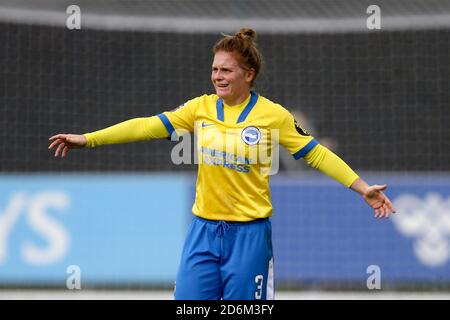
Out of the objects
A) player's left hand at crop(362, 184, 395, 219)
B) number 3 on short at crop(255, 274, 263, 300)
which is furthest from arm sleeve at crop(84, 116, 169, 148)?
player's left hand at crop(362, 184, 395, 219)

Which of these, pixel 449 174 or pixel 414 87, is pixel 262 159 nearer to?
pixel 449 174

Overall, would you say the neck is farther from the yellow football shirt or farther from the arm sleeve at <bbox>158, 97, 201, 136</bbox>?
the arm sleeve at <bbox>158, 97, 201, 136</bbox>

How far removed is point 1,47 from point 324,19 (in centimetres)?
360

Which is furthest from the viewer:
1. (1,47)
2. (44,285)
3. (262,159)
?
(1,47)

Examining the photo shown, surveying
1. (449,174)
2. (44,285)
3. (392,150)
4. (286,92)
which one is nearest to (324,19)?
(286,92)

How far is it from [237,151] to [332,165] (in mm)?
545

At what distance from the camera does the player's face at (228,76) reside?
488cm

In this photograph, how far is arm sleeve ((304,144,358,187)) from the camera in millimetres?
4988

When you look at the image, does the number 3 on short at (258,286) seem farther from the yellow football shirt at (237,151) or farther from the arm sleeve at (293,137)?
the arm sleeve at (293,137)

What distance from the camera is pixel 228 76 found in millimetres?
4883

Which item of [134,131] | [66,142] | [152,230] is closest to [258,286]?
[134,131]

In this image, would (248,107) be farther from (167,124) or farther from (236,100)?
(167,124)

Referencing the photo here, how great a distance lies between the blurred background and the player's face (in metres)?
4.43

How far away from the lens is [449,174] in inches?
381
